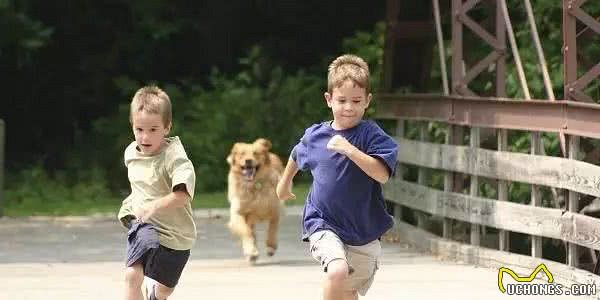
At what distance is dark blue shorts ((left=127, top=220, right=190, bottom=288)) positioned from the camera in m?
8.06

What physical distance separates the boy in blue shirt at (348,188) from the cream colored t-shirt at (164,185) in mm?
682

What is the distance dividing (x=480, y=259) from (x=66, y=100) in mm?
14482

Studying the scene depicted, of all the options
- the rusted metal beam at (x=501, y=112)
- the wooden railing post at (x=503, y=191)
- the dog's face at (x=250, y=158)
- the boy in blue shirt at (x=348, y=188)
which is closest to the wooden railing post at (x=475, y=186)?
the rusted metal beam at (x=501, y=112)

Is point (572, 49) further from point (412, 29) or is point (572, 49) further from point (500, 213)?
point (412, 29)

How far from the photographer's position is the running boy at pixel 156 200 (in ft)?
26.1

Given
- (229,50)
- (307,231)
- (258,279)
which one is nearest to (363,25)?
(229,50)

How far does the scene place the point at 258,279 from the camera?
12156 millimetres

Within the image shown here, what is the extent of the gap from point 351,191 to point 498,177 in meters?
5.51

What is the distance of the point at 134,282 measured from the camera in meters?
8.05

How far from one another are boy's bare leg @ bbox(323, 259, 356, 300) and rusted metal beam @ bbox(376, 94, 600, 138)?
153 inches

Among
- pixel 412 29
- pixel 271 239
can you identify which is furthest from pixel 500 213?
pixel 412 29

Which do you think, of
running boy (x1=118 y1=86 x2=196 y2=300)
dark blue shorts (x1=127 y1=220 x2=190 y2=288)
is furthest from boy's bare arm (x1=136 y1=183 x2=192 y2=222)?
dark blue shorts (x1=127 y1=220 x2=190 y2=288)

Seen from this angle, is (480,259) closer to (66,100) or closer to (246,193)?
(246,193)

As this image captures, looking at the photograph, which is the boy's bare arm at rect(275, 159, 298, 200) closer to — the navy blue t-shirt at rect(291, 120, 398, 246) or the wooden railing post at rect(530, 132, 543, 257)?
the navy blue t-shirt at rect(291, 120, 398, 246)
